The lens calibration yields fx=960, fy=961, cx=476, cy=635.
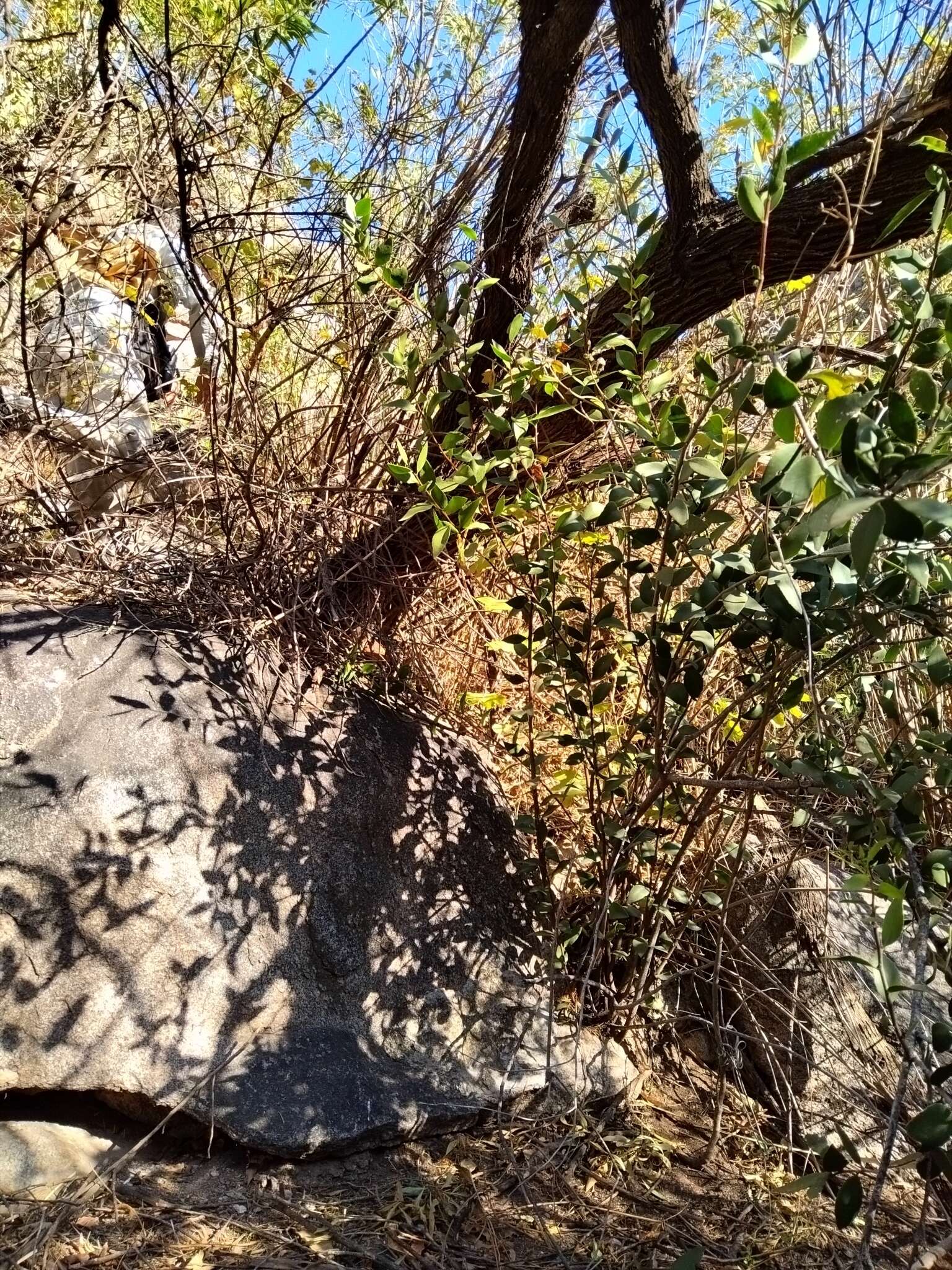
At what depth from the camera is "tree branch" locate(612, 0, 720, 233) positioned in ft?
7.53

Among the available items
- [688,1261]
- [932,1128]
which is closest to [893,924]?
[932,1128]

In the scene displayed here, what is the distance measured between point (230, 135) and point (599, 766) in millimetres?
2312

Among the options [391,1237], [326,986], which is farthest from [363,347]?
[391,1237]

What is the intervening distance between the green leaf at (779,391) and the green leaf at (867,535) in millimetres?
250

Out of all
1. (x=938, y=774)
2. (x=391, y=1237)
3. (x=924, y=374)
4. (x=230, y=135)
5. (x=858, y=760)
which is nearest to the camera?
(x=924, y=374)

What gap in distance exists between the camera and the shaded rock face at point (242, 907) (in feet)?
6.82

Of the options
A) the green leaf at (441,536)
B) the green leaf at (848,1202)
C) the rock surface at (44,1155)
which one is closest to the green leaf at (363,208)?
the green leaf at (441,536)

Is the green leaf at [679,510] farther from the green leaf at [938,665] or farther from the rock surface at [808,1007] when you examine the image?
the rock surface at [808,1007]

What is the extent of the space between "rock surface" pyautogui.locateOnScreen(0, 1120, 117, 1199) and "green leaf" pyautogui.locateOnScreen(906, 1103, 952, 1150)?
5.15 ft

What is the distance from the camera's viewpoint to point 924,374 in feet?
4.09

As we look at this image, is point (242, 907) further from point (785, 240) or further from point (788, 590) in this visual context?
point (785, 240)

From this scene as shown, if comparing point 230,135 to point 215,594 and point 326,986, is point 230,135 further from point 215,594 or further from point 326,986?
point 326,986

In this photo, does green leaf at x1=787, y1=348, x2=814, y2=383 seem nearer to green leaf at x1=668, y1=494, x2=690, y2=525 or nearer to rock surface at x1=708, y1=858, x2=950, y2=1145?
green leaf at x1=668, y1=494, x2=690, y2=525

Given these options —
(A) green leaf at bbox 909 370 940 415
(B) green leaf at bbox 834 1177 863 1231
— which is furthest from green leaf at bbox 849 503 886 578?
(B) green leaf at bbox 834 1177 863 1231
